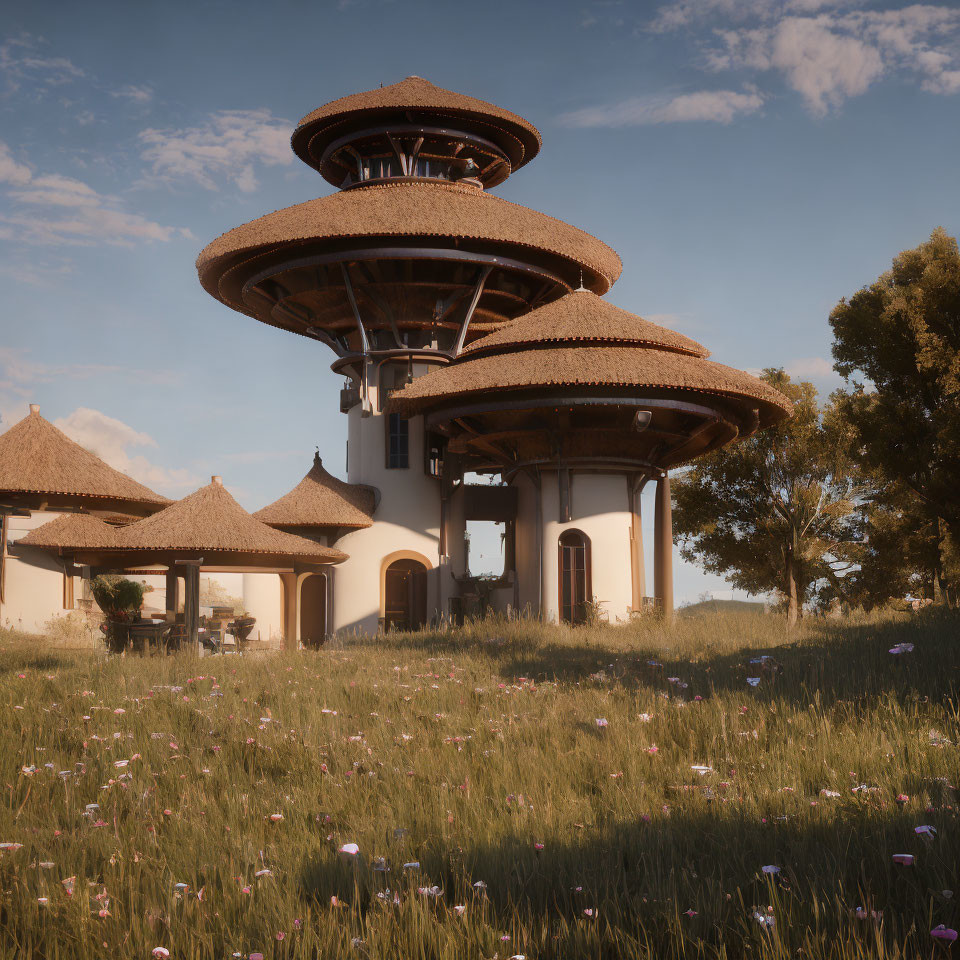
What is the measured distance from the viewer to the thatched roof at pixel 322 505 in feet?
91.6

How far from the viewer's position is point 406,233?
26.1 meters

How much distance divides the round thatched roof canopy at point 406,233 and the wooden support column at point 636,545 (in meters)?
6.84

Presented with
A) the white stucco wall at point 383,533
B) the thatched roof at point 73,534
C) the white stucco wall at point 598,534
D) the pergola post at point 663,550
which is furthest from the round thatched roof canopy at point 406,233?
the thatched roof at point 73,534

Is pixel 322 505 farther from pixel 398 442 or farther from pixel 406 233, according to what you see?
pixel 406 233

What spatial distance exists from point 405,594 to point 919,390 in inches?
643

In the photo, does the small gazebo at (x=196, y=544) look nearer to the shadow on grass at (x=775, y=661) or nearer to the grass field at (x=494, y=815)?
the shadow on grass at (x=775, y=661)

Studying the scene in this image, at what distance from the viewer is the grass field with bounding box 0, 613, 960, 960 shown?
15.2 feet

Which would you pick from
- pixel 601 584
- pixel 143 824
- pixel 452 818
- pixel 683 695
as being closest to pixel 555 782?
pixel 452 818

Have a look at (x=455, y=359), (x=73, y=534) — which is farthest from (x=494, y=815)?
(x=73, y=534)

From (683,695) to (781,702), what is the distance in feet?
5.03

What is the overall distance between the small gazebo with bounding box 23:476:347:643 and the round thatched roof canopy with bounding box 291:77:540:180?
1378 cm

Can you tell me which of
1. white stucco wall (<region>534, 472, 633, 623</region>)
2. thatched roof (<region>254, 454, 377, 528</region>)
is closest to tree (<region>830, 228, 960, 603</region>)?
white stucco wall (<region>534, 472, 633, 623</region>)

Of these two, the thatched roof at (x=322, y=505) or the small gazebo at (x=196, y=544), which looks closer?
the small gazebo at (x=196, y=544)

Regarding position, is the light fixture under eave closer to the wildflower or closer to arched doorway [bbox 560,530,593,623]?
arched doorway [bbox 560,530,593,623]
